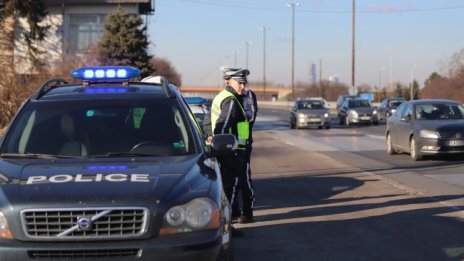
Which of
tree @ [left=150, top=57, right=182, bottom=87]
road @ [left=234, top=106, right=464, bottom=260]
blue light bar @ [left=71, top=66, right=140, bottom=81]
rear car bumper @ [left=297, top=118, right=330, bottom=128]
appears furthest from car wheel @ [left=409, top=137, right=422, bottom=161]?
tree @ [left=150, top=57, right=182, bottom=87]

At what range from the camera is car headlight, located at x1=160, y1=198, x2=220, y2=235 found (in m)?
4.13

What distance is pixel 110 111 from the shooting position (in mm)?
5582

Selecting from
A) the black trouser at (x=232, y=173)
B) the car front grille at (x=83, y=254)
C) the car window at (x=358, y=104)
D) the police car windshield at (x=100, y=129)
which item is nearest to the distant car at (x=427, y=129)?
the black trouser at (x=232, y=173)

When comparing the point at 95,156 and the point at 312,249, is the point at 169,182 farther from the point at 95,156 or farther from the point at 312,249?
the point at 312,249

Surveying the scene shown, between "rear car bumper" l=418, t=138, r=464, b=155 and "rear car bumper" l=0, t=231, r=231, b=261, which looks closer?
"rear car bumper" l=0, t=231, r=231, b=261

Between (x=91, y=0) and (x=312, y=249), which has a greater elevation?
(x=91, y=0)

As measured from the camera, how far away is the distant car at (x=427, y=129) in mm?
15578

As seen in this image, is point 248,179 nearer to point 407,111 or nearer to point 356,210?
point 356,210

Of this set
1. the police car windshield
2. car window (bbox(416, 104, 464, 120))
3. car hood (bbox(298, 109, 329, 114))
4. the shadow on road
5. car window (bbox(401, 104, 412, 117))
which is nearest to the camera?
the police car windshield

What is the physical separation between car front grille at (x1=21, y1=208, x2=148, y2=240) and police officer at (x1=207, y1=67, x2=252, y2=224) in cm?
372

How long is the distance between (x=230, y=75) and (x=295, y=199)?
9.82 feet

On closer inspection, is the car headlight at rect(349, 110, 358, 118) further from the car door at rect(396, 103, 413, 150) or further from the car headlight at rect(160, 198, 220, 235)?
the car headlight at rect(160, 198, 220, 235)

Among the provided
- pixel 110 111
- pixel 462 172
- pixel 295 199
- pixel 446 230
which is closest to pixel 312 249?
pixel 446 230

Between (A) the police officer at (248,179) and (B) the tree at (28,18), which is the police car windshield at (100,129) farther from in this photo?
(B) the tree at (28,18)
